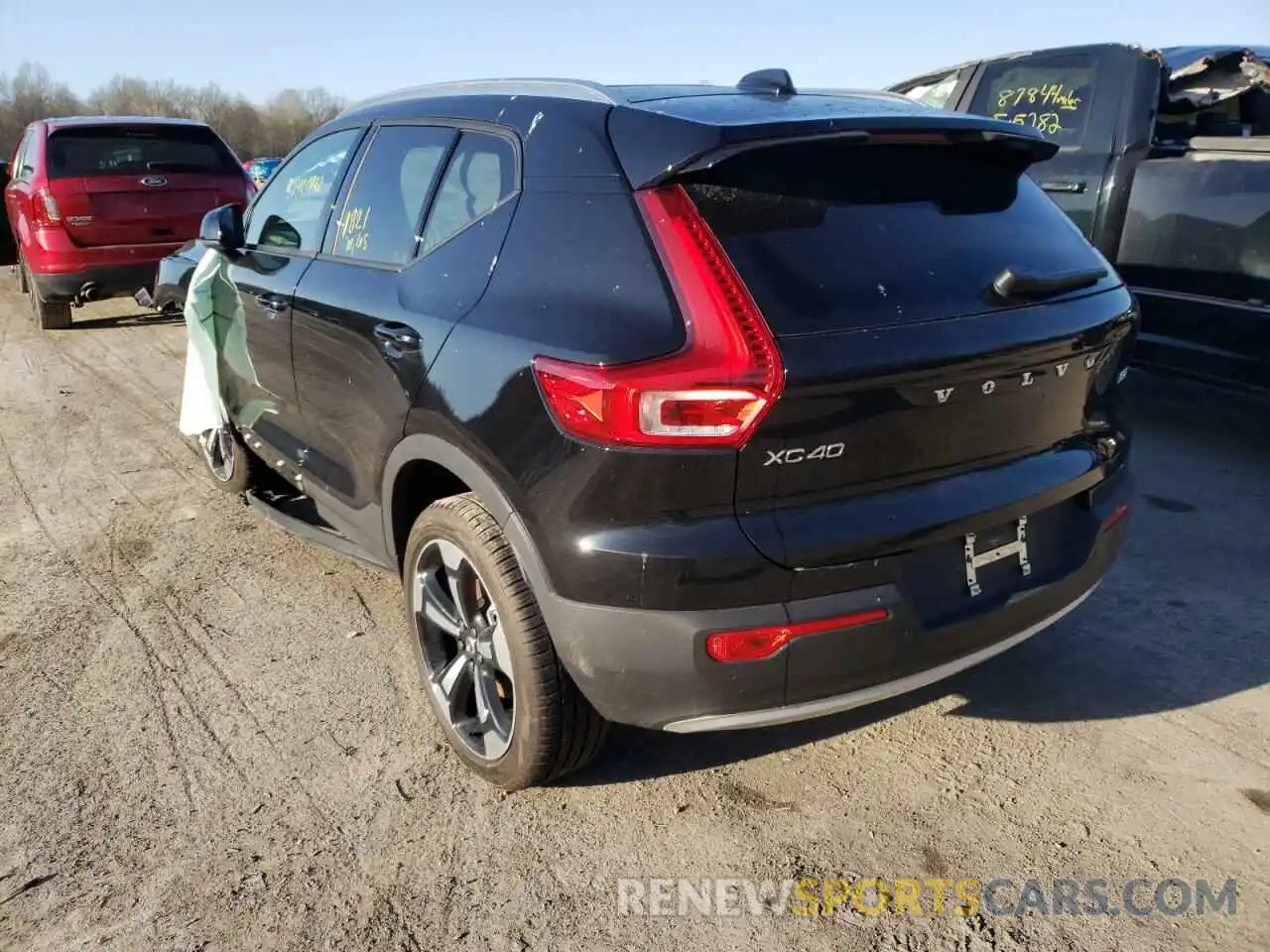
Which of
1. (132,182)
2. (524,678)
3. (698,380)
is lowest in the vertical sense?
(524,678)

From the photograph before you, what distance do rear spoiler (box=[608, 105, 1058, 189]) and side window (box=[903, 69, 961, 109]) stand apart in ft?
14.4

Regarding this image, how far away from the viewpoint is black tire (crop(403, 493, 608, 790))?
2.51 meters

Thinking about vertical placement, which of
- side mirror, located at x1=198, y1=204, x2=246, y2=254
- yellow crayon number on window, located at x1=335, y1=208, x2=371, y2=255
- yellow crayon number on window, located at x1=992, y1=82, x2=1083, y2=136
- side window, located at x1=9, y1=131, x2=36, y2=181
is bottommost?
side window, located at x1=9, y1=131, x2=36, y2=181

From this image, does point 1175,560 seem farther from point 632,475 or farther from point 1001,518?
point 632,475

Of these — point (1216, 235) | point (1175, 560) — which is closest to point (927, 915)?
point (1175, 560)

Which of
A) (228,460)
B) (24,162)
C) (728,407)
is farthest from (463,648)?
(24,162)

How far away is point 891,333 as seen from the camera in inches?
90.6

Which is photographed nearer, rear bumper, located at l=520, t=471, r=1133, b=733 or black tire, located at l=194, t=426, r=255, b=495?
rear bumper, located at l=520, t=471, r=1133, b=733

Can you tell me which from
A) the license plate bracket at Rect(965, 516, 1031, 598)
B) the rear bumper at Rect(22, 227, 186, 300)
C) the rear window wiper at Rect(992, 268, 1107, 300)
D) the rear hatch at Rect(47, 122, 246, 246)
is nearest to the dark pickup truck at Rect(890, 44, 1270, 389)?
the rear window wiper at Rect(992, 268, 1107, 300)

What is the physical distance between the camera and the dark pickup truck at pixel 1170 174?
15.8 ft

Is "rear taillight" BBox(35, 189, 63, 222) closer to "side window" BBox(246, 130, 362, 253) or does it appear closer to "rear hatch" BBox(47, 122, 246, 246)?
"rear hatch" BBox(47, 122, 246, 246)

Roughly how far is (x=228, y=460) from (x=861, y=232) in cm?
357

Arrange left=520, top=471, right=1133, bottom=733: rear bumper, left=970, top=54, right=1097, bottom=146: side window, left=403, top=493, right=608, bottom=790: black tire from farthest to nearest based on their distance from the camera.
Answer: left=970, top=54, right=1097, bottom=146: side window
left=403, top=493, right=608, bottom=790: black tire
left=520, top=471, right=1133, bottom=733: rear bumper

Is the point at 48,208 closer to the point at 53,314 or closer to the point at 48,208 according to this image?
the point at 48,208
